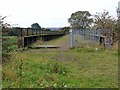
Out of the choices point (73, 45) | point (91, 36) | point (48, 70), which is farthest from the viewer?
point (91, 36)

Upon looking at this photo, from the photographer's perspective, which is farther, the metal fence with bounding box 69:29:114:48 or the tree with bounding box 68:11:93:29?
the tree with bounding box 68:11:93:29

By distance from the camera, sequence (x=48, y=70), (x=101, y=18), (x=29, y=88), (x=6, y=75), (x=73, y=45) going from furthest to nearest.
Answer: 1. (x=101, y=18)
2. (x=73, y=45)
3. (x=48, y=70)
4. (x=6, y=75)
5. (x=29, y=88)

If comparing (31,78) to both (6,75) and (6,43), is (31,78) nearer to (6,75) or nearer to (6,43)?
(6,75)

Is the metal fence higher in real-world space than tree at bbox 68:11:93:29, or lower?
lower

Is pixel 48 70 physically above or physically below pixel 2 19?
below

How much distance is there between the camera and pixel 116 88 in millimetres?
6574

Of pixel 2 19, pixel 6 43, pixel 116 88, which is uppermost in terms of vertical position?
pixel 2 19

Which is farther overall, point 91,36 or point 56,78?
point 91,36

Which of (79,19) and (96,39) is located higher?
(79,19)

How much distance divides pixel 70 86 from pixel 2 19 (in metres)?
3.43

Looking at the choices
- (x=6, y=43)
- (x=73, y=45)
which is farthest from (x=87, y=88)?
(x=73, y=45)

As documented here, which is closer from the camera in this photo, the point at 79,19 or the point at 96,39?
the point at 96,39

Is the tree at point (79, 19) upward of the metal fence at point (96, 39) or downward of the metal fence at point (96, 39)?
upward

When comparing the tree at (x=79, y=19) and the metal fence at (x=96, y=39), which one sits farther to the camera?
the tree at (x=79, y=19)
